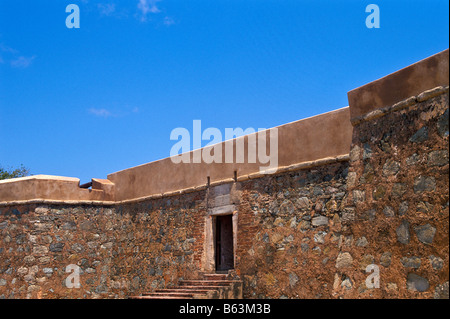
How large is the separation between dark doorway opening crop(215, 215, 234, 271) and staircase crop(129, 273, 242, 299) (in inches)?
19.9

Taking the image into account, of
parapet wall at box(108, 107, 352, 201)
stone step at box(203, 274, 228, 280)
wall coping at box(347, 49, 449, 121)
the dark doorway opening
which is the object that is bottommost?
stone step at box(203, 274, 228, 280)

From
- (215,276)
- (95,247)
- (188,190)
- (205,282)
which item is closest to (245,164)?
(188,190)

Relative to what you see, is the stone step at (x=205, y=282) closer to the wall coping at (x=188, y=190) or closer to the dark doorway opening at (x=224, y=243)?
the dark doorway opening at (x=224, y=243)

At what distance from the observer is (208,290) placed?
27.6 ft

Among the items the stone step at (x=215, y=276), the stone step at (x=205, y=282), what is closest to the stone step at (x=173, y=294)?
→ the stone step at (x=205, y=282)

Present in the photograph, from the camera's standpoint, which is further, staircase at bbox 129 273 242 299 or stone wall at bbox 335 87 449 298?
staircase at bbox 129 273 242 299

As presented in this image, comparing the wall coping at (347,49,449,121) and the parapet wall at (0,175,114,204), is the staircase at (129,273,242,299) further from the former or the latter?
the parapet wall at (0,175,114,204)

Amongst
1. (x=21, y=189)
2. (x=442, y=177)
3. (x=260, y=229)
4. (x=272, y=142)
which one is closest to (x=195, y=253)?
(x=260, y=229)

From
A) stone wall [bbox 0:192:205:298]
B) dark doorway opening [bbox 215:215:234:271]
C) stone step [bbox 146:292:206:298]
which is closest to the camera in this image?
stone step [bbox 146:292:206:298]

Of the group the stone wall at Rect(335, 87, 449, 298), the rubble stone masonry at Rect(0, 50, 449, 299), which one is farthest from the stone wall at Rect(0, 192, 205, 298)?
the stone wall at Rect(335, 87, 449, 298)

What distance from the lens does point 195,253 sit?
992 cm

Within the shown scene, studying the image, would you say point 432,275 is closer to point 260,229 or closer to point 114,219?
point 260,229

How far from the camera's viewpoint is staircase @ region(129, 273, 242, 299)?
8.25 m

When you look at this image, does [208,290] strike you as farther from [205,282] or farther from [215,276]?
[215,276]
